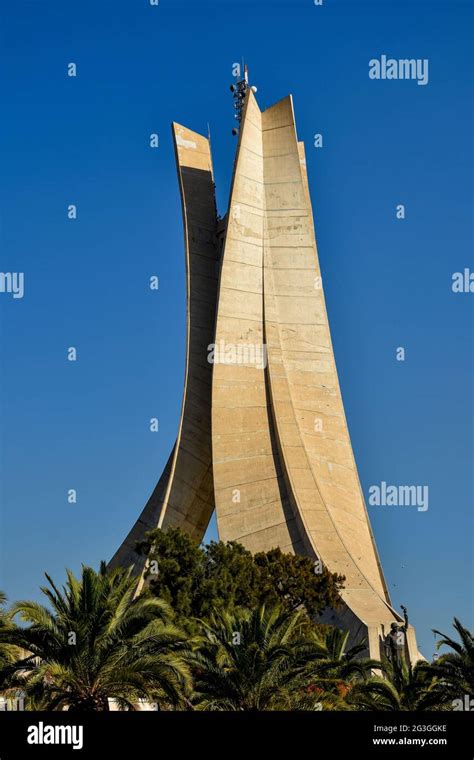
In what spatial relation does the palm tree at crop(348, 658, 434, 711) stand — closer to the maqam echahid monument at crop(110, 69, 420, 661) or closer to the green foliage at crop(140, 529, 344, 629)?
the green foliage at crop(140, 529, 344, 629)

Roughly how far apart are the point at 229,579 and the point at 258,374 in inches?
485

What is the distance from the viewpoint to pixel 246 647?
1938 cm

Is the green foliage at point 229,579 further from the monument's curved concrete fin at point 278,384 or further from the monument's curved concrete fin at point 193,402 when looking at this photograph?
the monument's curved concrete fin at point 193,402

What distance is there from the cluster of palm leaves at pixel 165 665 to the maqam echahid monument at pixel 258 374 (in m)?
17.0

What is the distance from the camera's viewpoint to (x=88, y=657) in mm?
18172

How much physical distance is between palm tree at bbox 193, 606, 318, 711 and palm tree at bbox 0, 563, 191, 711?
599mm

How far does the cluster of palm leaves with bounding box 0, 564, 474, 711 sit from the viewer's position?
715 inches

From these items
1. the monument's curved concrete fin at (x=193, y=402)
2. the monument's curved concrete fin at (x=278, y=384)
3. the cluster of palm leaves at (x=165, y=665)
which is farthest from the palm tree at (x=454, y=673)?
the monument's curved concrete fin at (x=193, y=402)

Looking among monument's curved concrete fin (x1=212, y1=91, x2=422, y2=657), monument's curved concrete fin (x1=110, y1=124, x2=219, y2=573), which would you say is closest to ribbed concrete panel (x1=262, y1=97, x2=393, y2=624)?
monument's curved concrete fin (x1=212, y1=91, x2=422, y2=657)

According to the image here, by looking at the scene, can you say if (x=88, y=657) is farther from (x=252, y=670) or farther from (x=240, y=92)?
(x=240, y=92)

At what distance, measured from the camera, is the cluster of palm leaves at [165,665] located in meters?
18.2

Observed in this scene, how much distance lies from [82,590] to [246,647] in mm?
2718

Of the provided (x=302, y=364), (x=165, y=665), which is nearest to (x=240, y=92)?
(x=302, y=364)

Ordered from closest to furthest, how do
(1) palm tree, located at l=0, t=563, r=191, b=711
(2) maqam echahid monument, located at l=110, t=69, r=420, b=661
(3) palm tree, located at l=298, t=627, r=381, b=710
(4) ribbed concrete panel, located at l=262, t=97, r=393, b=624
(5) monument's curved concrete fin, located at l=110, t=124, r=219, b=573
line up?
(1) palm tree, located at l=0, t=563, r=191, b=711
(3) palm tree, located at l=298, t=627, r=381, b=710
(4) ribbed concrete panel, located at l=262, t=97, r=393, b=624
(2) maqam echahid monument, located at l=110, t=69, r=420, b=661
(5) monument's curved concrete fin, located at l=110, t=124, r=219, b=573
